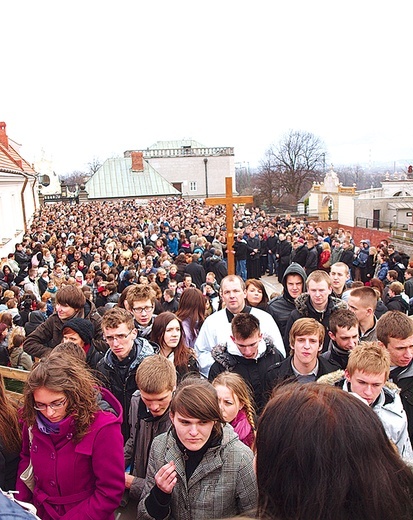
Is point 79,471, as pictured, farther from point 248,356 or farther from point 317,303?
point 317,303

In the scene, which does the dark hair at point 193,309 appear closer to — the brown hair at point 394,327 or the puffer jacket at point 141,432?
the brown hair at point 394,327

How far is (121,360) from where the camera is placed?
373 cm

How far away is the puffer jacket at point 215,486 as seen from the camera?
93.5 inches

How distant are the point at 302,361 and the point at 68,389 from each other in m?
2.02

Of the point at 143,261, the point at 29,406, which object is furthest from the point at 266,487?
the point at 143,261

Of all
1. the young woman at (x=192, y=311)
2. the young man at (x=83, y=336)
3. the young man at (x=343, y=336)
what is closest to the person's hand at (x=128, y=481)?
the young man at (x=83, y=336)

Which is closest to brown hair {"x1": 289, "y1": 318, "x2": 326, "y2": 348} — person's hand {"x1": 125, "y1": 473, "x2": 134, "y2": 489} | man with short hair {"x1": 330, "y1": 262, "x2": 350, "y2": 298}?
person's hand {"x1": 125, "y1": 473, "x2": 134, "y2": 489}

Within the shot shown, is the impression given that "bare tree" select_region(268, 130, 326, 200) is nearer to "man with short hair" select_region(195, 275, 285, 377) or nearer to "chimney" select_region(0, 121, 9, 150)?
"chimney" select_region(0, 121, 9, 150)

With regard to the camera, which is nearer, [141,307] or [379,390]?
[379,390]

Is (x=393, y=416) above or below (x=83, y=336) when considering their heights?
below

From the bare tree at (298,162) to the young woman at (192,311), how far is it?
182 ft

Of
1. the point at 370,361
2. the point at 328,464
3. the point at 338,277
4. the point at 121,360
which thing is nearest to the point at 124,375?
the point at 121,360

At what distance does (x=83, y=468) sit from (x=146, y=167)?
49798 millimetres

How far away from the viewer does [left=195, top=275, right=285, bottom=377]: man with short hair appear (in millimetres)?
4848
